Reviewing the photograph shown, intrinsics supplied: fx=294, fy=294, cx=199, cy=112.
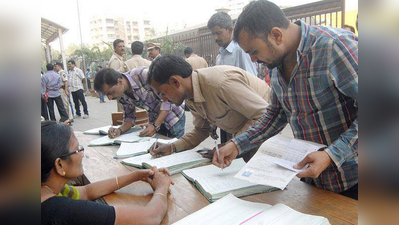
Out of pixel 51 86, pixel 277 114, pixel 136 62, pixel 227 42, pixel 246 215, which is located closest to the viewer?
pixel 246 215

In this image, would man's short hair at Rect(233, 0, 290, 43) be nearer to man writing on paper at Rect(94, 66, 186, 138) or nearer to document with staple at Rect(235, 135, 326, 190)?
document with staple at Rect(235, 135, 326, 190)

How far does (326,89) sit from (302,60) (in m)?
0.16

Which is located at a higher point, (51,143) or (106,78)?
(106,78)

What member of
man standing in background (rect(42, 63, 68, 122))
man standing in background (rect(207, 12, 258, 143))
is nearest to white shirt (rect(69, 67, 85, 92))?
man standing in background (rect(42, 63, 68, 122))

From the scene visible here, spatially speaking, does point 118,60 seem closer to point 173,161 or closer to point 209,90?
point 209,90

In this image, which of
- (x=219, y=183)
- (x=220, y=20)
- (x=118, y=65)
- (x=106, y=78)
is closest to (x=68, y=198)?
(x=219, y=183)

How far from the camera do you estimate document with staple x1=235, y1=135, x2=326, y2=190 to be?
1125 millimetres

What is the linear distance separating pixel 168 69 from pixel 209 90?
321mm

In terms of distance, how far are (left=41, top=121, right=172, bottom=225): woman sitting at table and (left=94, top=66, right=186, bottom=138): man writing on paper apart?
138 centimetres

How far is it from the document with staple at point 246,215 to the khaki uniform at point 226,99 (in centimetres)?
82

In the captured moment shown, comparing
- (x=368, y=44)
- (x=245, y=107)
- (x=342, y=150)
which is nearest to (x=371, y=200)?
(x=368, y=44)

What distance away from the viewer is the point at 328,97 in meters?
1.25

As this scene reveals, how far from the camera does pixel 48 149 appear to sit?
117 cm

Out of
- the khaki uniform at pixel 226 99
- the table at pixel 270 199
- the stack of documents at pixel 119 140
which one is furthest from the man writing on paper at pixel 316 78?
the stack of documents at pixel 119 140
